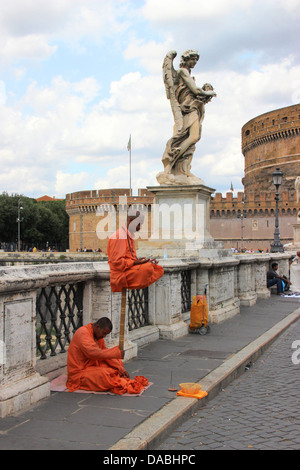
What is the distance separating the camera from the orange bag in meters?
7.23

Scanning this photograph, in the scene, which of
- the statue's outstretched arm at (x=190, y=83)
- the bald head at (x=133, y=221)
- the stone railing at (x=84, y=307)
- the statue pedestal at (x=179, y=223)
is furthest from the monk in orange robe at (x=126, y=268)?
the statue's outstretched arm at (x=190, y=83)

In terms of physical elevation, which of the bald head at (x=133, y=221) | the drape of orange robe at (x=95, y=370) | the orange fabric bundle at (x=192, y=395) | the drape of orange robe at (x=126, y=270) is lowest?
the orange fabric bundle at (x=192, y=395)

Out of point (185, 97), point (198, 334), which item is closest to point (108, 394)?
point (198, 334)

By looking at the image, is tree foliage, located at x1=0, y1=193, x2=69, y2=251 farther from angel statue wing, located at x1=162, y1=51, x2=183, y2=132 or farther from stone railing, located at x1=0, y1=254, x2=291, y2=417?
stone railing, located at x1=0, y1=254, x2=291, y2=417

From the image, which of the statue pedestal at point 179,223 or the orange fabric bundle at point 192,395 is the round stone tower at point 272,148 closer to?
the statue pedestal at point 179,223

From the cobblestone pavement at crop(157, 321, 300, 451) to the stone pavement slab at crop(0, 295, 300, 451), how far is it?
0.10m

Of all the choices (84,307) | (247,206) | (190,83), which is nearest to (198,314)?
(84,307)

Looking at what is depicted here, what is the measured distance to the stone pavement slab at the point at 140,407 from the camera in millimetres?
3270

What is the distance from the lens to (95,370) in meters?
4.41

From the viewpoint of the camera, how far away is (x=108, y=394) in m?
4.32

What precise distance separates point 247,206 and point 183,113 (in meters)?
59.3

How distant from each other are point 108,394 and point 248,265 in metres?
6.92

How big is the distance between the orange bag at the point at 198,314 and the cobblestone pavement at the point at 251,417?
1.44 metres

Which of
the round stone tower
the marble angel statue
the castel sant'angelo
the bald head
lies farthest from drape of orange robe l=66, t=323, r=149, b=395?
the round stone tower
